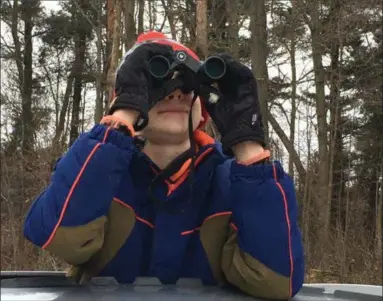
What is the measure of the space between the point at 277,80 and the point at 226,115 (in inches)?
521

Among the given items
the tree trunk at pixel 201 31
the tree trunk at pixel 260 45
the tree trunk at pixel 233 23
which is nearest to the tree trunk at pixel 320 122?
the tree trunk at pixel 233 23

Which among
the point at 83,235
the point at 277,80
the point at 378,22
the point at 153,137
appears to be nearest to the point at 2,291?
the point at 83,235

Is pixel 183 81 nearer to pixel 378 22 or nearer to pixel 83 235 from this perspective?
pixel 83 235

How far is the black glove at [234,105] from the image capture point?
6.98ft

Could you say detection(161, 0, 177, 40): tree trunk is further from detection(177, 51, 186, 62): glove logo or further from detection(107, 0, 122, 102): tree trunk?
detection(177, 51, 186, 62): glove logo

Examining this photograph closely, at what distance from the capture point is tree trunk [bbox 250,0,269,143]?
1004 centimetres

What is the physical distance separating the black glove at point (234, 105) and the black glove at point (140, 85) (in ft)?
0.46

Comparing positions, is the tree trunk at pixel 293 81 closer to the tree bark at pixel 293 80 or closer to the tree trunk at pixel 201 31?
the tree bark at pixel 293 80

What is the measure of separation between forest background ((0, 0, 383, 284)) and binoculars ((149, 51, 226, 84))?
186 inches

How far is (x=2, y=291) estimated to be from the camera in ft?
4.70

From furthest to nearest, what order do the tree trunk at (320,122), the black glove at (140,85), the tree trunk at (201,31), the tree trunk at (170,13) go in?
the tree trunk at (320,122) → the tree trunk at (170,13) → the tree trunk at (201,31) → the black glove at (140,85)

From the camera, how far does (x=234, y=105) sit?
2174mm

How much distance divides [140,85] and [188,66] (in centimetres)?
17

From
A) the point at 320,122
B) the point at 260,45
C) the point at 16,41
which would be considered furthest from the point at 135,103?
the point at 16,41
